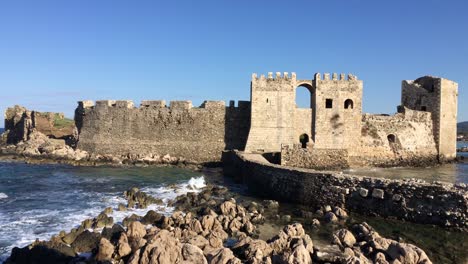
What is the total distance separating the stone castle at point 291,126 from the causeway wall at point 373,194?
6816 millimetres

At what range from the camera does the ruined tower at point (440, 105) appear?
96.0 feet

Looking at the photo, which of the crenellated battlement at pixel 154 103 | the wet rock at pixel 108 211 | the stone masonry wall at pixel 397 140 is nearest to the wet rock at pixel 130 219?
the wet rock at pixel 108 211

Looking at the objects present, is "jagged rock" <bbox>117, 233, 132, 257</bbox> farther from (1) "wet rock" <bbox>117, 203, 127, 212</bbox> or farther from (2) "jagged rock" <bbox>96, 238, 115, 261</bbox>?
(1) "wet rock" <bbox>117, 203, 127, 212</bbox>

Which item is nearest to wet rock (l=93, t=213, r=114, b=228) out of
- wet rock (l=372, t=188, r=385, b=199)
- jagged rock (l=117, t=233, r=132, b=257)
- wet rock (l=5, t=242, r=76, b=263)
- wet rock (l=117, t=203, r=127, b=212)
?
wet rock (l=117, t=203, r=127, b=212)

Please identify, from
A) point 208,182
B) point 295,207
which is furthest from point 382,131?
point 295,207

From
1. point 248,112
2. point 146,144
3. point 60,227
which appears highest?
point 248,112

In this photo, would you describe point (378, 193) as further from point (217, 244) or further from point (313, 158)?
point (313, 158)

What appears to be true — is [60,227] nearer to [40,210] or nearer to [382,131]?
[40,210]

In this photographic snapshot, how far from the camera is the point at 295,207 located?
14.6 metres

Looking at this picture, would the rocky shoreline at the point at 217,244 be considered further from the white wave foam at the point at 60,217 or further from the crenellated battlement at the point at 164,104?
the crenellated battlement at the point at 164,104

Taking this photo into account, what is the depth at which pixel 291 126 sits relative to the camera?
2619 centimetres

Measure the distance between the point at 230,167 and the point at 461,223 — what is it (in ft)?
50.6

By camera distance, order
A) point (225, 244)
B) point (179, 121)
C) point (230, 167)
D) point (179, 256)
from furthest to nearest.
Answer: point (179, 121), point (230, 167), point (225, 244), point (179, 256)

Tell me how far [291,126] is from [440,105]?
12.0 m
